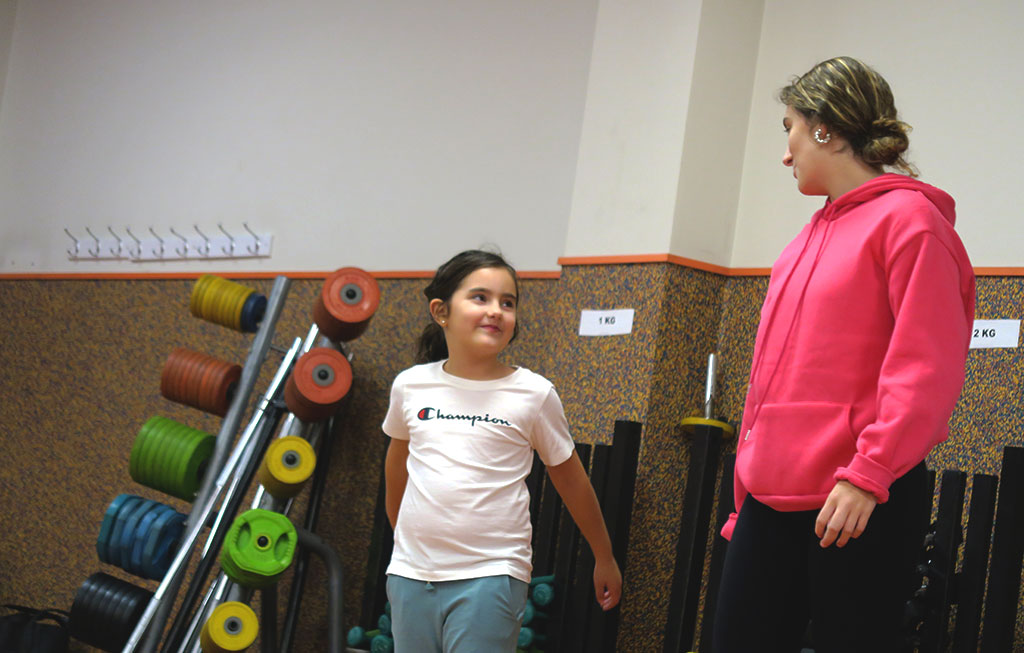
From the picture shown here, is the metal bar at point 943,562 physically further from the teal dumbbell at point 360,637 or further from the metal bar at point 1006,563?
the teal dumbbell at point 360,637

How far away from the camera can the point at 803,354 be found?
1.52 meters

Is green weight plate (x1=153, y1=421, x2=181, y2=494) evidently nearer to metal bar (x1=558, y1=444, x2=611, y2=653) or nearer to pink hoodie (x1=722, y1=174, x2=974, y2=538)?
metal bar (x1=558, y1=444, x2=611, y2=653)

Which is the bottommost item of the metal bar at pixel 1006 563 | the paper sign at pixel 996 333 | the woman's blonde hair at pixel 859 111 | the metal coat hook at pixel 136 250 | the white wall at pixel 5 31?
the metal bar at pixel 1006 563

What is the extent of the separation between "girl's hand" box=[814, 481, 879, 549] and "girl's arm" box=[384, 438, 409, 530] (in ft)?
3.29

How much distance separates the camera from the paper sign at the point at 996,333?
251cm

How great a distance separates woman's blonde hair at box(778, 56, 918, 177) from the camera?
1.57 m

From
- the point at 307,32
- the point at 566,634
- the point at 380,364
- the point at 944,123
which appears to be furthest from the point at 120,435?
the point at 944,123

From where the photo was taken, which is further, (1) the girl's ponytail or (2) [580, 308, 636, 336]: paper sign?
(2) [580, 308, 636, 336]: paper sign

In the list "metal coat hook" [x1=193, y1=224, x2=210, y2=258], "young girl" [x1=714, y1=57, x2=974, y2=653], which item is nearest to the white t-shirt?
"young girl" [x1=714, y1=57, x2=974, y2=653]

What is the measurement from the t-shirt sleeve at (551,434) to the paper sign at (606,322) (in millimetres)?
921

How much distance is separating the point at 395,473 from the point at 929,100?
1.69 m

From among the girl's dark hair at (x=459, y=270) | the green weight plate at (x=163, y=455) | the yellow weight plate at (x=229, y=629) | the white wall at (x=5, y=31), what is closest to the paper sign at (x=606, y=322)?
the girl's dark hair at (x=459, y=270)

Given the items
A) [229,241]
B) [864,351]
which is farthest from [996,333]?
[229,241]

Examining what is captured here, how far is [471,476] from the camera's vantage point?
196 cm
